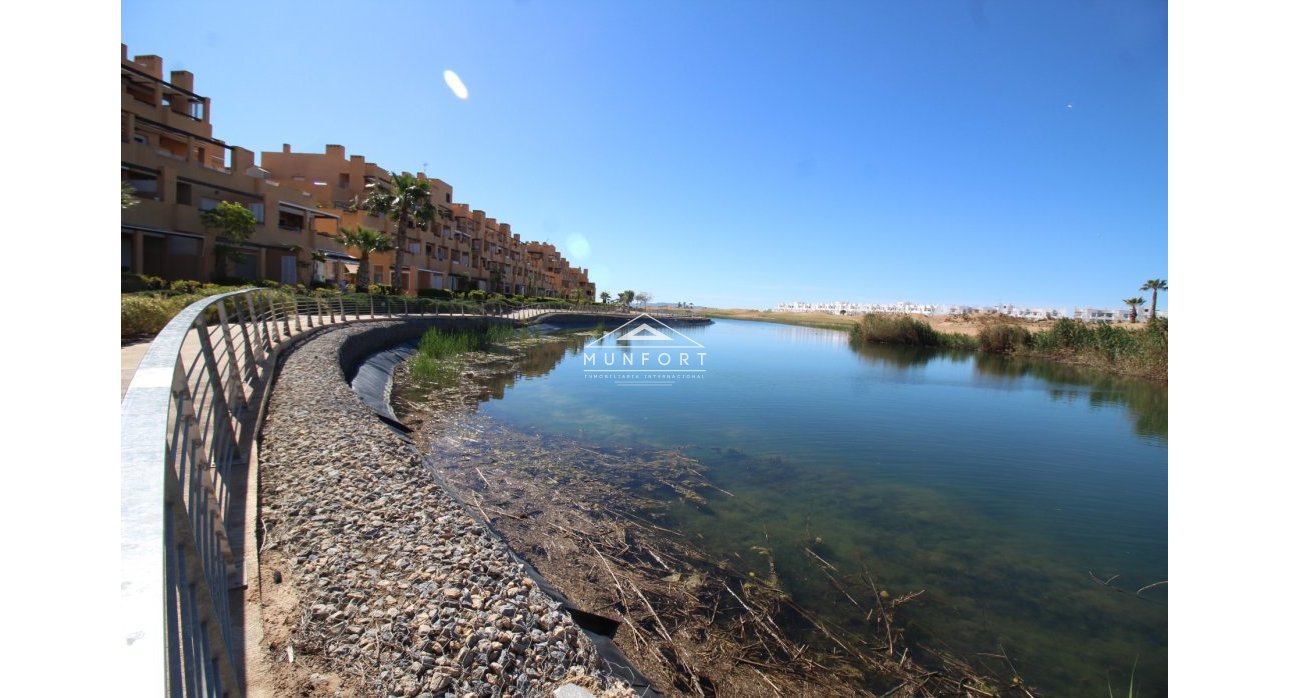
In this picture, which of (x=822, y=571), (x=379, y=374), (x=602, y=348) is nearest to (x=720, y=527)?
(x=822, y=571)

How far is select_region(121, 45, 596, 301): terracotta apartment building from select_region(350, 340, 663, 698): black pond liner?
1054 centimetres

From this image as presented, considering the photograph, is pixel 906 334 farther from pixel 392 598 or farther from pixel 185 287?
pixel 392 598

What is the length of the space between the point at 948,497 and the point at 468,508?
6322 millimetres

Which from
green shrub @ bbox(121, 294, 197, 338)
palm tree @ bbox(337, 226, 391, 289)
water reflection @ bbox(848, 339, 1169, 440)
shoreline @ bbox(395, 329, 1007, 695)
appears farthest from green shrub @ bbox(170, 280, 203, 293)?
water reflection @ bbox(848, 339, 1169, 440)

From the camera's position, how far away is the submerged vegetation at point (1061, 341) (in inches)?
952

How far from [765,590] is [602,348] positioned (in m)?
22.5

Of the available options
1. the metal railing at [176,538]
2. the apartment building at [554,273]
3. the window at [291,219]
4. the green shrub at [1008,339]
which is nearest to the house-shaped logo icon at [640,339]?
the window at [291,219]

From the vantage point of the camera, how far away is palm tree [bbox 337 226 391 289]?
30.2 m

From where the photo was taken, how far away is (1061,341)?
105 feet

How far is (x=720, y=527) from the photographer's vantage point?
6.04 meters

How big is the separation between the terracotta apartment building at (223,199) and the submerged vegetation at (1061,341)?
3326 centimetres

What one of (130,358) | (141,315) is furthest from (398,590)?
(141,315)

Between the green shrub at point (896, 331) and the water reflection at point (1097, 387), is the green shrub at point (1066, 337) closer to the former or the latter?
the water reflection at point (1097, 387)
